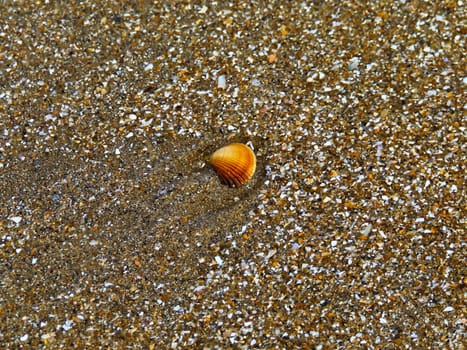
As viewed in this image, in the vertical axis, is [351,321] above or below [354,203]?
below

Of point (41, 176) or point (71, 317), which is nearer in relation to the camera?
point (71, 317)

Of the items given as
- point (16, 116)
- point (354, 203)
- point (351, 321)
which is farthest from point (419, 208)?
point (16, 116)

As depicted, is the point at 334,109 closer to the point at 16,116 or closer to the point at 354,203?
the point at 354,203

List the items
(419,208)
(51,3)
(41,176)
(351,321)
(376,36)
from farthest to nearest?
(51,3), (376,36), (41,176), (419,208), (351,321)

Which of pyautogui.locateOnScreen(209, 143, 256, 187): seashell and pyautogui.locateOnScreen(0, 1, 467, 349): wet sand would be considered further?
pyautogui.locateOnScreen(209, 143, 256, 187): seashell

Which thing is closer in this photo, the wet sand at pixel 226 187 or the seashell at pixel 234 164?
the wet sand at pixel 226 187

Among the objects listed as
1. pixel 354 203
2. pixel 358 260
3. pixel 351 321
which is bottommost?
pixel 351 321

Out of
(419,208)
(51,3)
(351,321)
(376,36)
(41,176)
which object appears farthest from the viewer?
(51,3)
